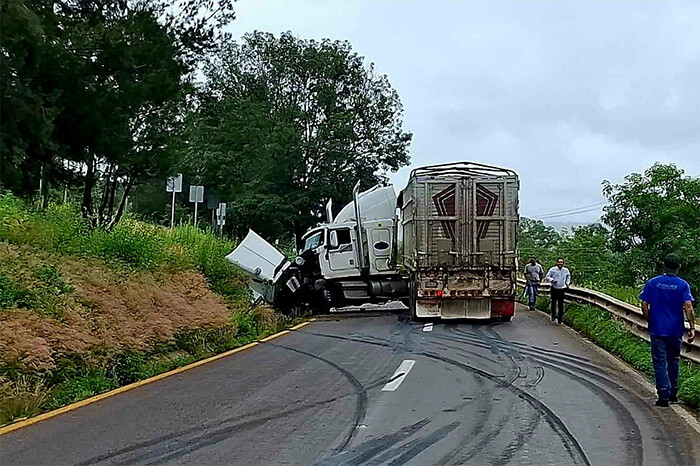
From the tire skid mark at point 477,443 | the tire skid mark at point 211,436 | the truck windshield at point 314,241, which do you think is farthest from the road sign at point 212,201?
the tire skid mark at point 477,443

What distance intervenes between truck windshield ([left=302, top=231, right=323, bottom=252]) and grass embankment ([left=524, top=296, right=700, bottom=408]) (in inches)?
298

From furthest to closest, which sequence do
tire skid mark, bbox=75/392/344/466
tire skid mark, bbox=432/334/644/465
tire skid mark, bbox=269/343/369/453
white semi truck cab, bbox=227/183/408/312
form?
1. white semi truck cab, bbox=227/183/408/312
2. tire skid mark, bbox=269/343/369/453
3. tire skid mark, bbox=432/334/644/465
4. tire skid mark, bbox=75/392/344/466

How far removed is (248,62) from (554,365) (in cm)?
3638

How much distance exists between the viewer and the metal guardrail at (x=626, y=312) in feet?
35.6

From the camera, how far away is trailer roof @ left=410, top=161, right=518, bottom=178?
67.8ft

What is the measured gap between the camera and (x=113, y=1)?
16078mm

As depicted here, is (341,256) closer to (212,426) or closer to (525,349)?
(525,349)

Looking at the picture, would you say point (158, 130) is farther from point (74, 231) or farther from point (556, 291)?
point (556, 291)

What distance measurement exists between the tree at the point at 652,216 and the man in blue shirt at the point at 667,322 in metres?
22.5

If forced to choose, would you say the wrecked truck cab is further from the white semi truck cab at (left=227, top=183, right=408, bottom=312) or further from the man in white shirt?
the man in white shirt

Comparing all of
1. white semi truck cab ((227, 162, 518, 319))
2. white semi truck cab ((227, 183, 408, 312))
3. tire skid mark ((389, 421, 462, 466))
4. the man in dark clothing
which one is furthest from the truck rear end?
tire skid mark ((389, 421, 462, 466))

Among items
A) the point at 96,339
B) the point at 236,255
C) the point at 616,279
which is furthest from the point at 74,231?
the point at 616,279

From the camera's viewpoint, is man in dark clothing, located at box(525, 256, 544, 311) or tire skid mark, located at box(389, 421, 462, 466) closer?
tire skid mark, located at box(389, 421, 462, 466)

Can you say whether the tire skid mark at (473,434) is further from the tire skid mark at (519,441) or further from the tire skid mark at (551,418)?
the tire skid mark at (551,418)
